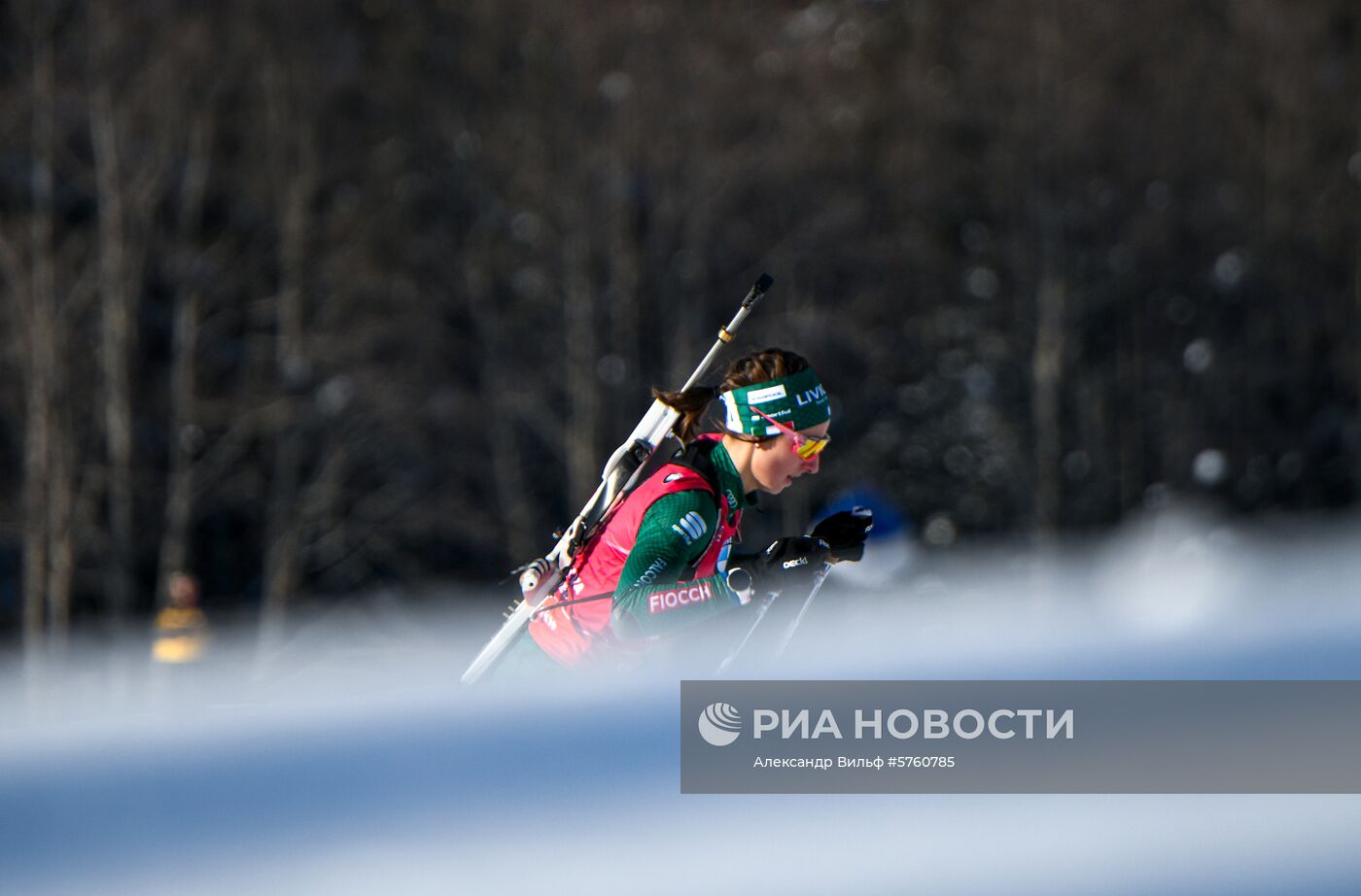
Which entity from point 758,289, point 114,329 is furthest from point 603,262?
point 758,289

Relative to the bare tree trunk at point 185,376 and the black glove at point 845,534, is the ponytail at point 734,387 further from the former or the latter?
the bare tree trunk at point 185,376

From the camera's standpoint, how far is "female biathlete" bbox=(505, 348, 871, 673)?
3.65 m

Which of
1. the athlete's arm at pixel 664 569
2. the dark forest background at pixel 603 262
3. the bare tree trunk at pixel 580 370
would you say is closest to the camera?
the athlete's arm at pixel 664 569

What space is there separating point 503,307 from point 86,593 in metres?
5.90

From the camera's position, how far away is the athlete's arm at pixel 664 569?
352 centimetres

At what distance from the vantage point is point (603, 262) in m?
18.3

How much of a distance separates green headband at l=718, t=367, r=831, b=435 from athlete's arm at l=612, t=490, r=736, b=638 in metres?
0.28

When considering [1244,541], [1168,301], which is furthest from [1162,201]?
[1244,541]

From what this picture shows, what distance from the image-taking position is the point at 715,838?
370 centimetres

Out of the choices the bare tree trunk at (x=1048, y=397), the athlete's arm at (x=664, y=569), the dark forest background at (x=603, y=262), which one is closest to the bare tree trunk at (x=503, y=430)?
the dark forest background at (x=603, y=262)

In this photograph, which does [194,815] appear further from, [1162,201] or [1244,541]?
[1162,201]

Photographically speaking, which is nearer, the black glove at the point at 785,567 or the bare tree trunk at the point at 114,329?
the black glove at the point at 785,567

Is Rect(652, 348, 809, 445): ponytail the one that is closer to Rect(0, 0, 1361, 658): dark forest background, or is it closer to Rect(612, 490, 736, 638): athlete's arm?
Rect(612, 490, 736, 638): athlete's arm

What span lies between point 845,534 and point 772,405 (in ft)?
1.31
